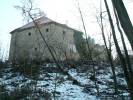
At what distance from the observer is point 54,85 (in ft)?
70.3

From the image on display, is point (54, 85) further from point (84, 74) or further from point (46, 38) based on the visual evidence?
point (46, 38)

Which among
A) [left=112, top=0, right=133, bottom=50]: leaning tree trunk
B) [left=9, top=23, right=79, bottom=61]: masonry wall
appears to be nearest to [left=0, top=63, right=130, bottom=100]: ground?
[left=112, top=0, right=133, bottom=50]: leaning tree trunk

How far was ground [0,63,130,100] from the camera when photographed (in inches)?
646

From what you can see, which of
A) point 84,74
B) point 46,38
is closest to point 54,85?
point 84,74

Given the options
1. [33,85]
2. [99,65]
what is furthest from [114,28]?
[99,65]

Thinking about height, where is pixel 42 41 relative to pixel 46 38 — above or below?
below

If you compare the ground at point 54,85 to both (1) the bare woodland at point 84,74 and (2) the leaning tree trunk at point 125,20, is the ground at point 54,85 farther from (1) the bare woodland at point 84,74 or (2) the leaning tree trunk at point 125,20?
(2) the leaning tree trunk at point 125,20

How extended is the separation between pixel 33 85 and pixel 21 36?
32583mm

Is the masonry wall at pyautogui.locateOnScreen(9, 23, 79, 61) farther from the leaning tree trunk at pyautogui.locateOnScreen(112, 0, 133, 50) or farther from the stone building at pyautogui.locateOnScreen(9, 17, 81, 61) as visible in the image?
the leaning tree trunk at pyautogui.locateOnScreen(112, 0, 133, 50)

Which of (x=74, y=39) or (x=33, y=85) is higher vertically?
(x=74, y=39)

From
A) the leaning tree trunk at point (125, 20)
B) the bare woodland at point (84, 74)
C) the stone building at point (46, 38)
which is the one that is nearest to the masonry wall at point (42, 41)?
the stone building at point (46, 38)

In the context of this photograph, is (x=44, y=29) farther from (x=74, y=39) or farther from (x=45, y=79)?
(x=45, y=79)

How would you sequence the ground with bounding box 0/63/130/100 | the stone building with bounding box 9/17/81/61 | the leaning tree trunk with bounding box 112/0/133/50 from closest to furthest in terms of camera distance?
the leaning tree trunk with bounding box 112/0/133/50, the ground with bounding box 0/63/130/100, the stone building with bounding box 9/17/81/61

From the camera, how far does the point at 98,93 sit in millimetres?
20062
